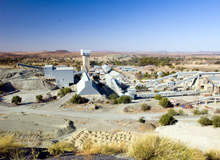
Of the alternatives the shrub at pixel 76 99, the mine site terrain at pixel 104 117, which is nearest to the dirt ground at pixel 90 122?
the mine site terrain at pixel 104 117

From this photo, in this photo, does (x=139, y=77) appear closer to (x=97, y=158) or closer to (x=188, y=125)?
(x=188, y=125)

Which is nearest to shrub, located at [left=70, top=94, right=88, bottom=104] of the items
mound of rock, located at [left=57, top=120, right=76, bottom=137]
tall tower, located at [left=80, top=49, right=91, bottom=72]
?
mound of rock, located at [left=57, top=120, right=76, bottom=137]

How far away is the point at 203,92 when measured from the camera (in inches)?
1097

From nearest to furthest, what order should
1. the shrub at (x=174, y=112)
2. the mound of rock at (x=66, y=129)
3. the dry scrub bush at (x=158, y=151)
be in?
the dry scrub bush at (x=158, y=151), the mound of rock at (x=66, y=129), the shrub at (x=174, y=112)

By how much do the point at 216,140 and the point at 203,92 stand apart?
1902 centimetres

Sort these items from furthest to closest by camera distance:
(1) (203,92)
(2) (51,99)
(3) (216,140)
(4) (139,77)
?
1. (4) (139,77)
2. (1) (203,92)
3. (2) (51,99)
4. (3) (216,140)

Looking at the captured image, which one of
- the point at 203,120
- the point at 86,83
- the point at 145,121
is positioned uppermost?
the point at 86,83

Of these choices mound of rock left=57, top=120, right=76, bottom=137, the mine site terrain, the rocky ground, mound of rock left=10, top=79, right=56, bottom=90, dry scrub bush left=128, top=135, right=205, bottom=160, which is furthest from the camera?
mound of rock left=10, top=79, right=56, bottom=90

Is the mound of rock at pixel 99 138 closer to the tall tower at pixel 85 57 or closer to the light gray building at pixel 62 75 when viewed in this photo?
the light gray building at pixel 62 75

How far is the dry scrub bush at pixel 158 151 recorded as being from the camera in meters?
4.88

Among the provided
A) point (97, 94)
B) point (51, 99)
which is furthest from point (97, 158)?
point (51, 99)

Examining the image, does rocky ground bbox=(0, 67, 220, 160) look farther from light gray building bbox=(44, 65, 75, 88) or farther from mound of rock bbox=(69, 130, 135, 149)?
light gray building bbox=(44, 65, 75, 88)

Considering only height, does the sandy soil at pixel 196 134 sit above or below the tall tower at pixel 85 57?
below

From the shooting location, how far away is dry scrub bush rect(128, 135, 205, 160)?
4.88 meters
